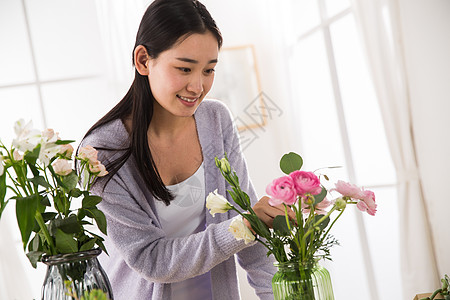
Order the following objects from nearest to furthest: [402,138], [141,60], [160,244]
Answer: [160,244]
[141,60]
[402,138]

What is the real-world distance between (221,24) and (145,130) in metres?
2.55

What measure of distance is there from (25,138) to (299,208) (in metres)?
0.52

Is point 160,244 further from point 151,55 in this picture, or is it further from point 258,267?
point 151,55

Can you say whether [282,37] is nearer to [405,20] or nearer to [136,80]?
[405,20]

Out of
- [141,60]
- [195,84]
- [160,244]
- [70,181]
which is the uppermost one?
[141,60]

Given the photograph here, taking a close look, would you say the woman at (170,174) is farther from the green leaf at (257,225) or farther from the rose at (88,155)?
the rose at (88,155)

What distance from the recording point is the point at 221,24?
3898 millimetres

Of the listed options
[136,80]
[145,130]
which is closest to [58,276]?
[145,130]

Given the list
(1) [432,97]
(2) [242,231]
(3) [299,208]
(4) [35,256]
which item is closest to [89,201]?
(4) [35,256]

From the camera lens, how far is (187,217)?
1566 mm

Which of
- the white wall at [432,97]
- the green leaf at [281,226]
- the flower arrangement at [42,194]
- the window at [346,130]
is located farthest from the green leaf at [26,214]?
the window at [346,130]

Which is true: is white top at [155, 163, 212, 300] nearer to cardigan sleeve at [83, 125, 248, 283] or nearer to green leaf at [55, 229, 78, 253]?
cardigan sleeve at [83, 125, 248, 283]

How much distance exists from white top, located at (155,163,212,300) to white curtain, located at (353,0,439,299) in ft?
4.35

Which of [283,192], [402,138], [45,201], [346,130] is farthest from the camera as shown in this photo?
[346,130]
